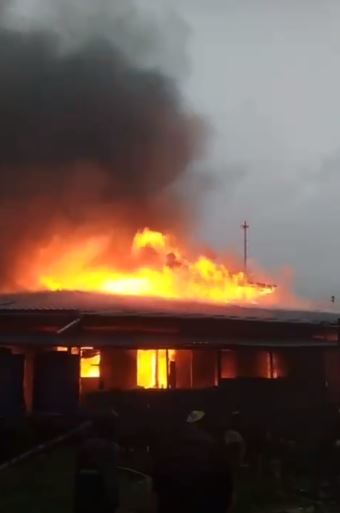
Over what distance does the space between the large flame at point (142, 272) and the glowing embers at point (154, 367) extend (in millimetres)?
4990

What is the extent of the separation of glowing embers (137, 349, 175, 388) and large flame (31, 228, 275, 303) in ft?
16.4

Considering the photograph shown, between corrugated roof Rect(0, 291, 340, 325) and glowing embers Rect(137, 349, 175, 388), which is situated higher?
corrugated roof Rect(0, 291, 340, 325)

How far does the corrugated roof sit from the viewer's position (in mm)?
19875

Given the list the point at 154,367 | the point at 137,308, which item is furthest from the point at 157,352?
the point at 137,308

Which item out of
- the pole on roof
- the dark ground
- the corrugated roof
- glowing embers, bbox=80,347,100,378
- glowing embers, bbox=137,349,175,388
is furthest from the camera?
glowing embers, bbox=137,349,175,388

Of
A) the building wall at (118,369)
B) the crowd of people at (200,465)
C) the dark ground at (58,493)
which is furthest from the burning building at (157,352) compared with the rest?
the dark ground at (58,493)

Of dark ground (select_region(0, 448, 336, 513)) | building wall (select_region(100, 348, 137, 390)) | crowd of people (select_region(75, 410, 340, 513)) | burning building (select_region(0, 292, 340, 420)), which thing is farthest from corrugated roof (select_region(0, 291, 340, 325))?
dark ground (select_region(0, 448, 336, 513))

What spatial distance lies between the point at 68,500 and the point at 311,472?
147 inches

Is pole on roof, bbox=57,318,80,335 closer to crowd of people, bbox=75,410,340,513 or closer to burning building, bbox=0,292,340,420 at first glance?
burning building, bbox=0,292,340,420

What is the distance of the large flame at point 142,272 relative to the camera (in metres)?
27.5

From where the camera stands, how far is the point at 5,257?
2752 cm

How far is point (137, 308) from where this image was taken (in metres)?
20.4

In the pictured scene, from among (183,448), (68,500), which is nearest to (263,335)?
(68,500)

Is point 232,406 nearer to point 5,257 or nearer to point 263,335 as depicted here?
point 263,335
